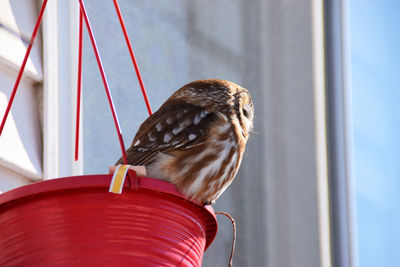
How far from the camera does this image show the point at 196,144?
61.9 inches

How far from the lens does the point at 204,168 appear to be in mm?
1555

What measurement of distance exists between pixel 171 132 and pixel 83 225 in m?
0.45

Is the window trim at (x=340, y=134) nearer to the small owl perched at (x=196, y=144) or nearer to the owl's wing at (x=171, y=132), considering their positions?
the small owl perched at (x=196, y=144)

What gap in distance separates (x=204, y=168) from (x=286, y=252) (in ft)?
5.30

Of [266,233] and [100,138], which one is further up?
[100,138]

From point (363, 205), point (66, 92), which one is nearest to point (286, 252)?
point (363, 205)

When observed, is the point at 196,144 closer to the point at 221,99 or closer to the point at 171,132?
the point at 171,132

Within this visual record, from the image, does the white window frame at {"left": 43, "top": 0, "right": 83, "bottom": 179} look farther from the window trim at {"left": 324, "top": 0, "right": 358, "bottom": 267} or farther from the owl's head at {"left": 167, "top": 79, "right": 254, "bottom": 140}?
the window trim at {"left": 324, "top": 0, "right": 358, "bottom": 267}

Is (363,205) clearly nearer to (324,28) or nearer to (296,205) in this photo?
(296,205)

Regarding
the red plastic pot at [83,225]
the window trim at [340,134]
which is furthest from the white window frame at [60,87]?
the window trim at [340,134]

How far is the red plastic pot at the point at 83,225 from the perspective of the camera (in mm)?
1196

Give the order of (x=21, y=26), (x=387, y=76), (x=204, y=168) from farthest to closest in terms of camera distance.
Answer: (x=387, y=76), (x=21, y=26), (x=204, y=168)

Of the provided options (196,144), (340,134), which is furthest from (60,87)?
(340,134)

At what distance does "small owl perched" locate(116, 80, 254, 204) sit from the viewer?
1.52 metres
